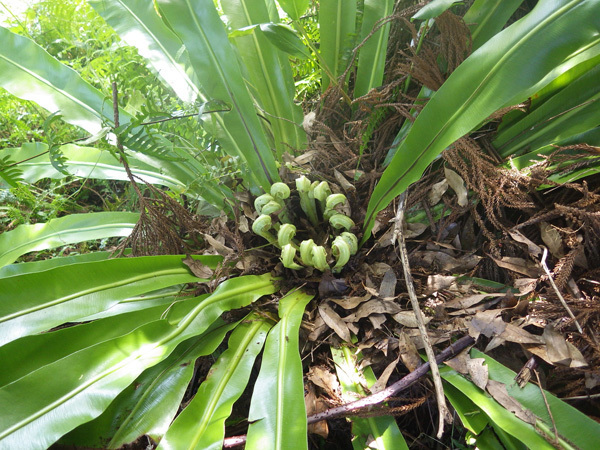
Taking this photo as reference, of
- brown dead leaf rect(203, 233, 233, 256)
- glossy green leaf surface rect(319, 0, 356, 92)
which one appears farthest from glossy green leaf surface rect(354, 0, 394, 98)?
brown dead leaf rect(203, 233, 233, 256)

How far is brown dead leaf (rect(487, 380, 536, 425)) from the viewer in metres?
0.59

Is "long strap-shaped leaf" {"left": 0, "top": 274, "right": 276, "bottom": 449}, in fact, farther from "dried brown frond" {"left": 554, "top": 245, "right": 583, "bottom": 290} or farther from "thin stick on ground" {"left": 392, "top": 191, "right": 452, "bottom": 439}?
"dried brown frond" {"left": 554, "top": 245, "right": 583, "bottom": 290}

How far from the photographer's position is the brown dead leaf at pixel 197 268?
2.98 feet

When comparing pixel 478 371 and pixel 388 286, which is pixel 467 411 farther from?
pixel 388 286

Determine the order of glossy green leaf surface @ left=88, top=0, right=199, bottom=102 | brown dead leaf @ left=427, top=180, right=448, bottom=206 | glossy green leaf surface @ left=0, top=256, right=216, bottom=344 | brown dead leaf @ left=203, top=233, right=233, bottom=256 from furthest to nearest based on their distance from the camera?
1. glossy green leaf surface @ left=88, top=0, right=199, bottom=102
2. brown dead leaf @ left=203, top=233, right=233, bottom=256
3. brown dead leaf @ left=427, top=180, right=448, bottom=206
4. glossy green leaf surface @ left=0, top=256, right=216, bottom=344

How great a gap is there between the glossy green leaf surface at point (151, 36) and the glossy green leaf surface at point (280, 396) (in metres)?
0.71

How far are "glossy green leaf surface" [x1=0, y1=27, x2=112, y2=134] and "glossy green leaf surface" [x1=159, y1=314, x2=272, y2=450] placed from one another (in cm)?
75

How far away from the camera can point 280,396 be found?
65 centimetres

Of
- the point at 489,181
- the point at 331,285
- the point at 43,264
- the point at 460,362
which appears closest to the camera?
the point at 460,362

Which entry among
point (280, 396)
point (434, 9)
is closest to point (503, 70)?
point (434, 9)

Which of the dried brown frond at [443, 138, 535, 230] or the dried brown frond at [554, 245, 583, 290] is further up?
the dried brown frond at [443, 138, 535, 230]

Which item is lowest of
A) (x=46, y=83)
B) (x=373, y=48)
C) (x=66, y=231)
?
(x=66, y=231)

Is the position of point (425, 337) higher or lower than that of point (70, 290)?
lower

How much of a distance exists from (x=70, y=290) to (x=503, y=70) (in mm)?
903
